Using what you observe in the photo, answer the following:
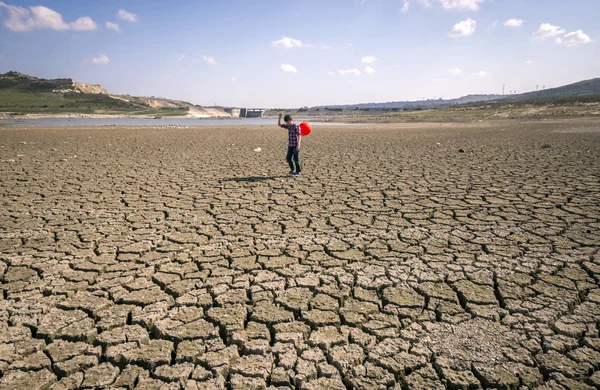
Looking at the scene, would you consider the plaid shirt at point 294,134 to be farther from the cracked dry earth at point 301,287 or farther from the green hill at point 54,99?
the green hill at point 54,99

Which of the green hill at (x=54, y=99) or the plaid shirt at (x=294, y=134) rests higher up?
the green hill at (x=54, y=99)

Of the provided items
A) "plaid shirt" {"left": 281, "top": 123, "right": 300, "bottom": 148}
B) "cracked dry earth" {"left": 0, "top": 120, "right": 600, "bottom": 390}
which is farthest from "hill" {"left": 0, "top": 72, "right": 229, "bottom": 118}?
"cracked dry earth" {"left": 0, "top": 120, "right": 600, "bottom": 390}

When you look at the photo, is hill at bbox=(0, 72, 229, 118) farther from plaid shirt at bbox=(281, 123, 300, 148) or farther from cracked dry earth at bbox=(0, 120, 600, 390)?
cracked dry earth at bbox=(0, 120, 600, 390)

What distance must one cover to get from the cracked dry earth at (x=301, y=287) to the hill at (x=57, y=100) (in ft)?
288

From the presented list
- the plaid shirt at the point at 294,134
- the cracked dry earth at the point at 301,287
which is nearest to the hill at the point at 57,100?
the plaid shirt at the point at 294,134

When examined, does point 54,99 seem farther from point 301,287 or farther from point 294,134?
point 301,287

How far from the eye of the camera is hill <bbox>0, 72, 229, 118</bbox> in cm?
8088

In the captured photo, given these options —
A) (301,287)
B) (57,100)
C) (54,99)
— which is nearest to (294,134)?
(301,287)

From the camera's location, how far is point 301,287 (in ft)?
10.5

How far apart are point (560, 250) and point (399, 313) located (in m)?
2.66

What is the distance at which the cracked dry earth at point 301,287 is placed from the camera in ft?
7.15

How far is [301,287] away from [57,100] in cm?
12284

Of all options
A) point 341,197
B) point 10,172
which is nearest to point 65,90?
point 10,172

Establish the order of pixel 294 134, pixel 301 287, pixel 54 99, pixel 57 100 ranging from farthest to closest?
1. pixel 54 99
2. pixel 57 100
3. pixel 294 134
4. pixel 301 287
